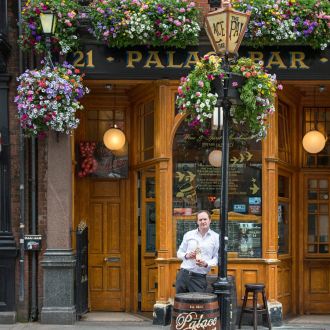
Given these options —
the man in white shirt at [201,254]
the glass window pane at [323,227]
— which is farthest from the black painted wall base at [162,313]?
the glass window pane at [323,227]

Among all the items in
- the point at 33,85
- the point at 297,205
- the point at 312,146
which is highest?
the point at 33,85

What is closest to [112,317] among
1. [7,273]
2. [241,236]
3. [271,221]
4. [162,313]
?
[162,313]

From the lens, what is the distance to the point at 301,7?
10.9 m

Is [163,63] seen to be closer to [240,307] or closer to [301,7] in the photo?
[301,7]

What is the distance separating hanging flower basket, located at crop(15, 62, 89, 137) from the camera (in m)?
10.7

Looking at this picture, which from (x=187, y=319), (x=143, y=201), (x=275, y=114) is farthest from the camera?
(x=143, y=201)

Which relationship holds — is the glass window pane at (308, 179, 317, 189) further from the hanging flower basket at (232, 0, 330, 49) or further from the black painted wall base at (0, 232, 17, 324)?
the black painted wall base at (0, 232, 17, 324)

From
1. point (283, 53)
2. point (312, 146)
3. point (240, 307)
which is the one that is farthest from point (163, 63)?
point (240, 307)

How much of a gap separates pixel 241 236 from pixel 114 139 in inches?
114

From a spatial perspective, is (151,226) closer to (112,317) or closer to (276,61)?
(112,317)

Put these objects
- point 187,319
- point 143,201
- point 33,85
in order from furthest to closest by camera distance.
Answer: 1. point 143,201
2. point 33,85
3. point 187,319

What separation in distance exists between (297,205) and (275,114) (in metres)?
2.20

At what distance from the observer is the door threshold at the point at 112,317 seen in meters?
11.9

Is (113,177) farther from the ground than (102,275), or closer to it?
farther from the ground
